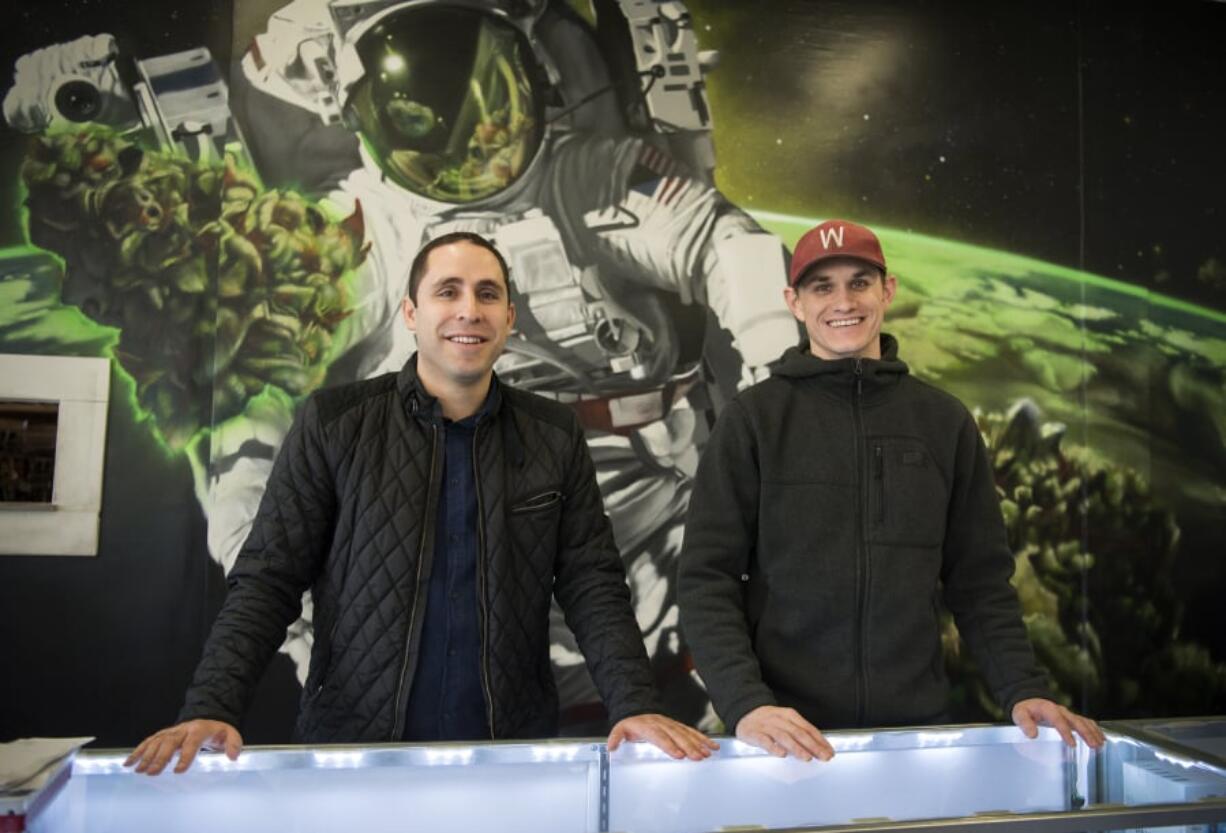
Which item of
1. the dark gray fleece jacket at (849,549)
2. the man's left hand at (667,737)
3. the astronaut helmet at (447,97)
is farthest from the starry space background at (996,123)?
the man's left hand at (667,737)

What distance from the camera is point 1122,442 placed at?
139 inches

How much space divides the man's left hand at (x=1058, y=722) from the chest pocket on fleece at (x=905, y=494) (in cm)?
32

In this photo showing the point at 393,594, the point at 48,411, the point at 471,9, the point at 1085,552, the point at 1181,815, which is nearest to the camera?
the point at 1181,815

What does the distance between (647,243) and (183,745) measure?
92.5 inches

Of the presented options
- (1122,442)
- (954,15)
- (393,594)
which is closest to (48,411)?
(393,594)

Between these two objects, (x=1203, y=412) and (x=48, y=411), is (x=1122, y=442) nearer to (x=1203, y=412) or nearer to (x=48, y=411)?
(x=1203, y=412)

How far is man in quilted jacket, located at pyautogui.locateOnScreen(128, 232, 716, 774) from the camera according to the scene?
5.25 ft

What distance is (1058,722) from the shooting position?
1.35 m

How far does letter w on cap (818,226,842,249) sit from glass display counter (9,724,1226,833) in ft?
2.64

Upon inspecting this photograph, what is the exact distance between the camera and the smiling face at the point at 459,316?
1.65 m

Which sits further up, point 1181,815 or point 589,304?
point 589,304

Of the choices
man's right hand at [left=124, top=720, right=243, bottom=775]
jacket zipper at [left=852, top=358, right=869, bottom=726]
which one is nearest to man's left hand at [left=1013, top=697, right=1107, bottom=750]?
jacket zipper at [left=852, top=358, right=869, bottom=726]

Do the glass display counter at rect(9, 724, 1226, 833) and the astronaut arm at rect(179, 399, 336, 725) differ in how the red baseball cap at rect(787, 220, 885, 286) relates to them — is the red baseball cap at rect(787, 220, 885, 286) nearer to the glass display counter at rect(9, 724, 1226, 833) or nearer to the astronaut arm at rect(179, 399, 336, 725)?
the glass display counter at rect(9, 724, 1226, 833)

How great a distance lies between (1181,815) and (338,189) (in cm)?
275
